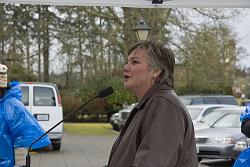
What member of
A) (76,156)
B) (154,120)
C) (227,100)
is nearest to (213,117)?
(76,156)

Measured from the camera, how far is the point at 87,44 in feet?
106

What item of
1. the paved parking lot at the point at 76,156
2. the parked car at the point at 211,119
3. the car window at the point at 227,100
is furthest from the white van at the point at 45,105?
the car window at the point at 227,100

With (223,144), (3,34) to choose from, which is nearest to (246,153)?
(223,144)

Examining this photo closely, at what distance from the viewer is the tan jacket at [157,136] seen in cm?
234

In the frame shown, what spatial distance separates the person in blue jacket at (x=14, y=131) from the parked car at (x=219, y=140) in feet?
27.2

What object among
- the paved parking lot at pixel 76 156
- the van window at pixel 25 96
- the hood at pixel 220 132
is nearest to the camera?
the hood at pixel 220 132

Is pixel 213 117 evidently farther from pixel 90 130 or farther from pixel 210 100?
pixel 90 130

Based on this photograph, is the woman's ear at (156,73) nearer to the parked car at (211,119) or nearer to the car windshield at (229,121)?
the car windshield at (229,121)

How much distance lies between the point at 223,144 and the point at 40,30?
72.9 feet

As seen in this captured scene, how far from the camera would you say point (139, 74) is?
103 inches

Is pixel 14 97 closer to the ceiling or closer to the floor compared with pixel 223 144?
closer to the ceiling

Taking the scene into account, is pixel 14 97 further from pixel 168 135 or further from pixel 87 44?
pixel 87 44

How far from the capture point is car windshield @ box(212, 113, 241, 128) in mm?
13144

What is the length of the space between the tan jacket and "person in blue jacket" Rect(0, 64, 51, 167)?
170 centimetres
